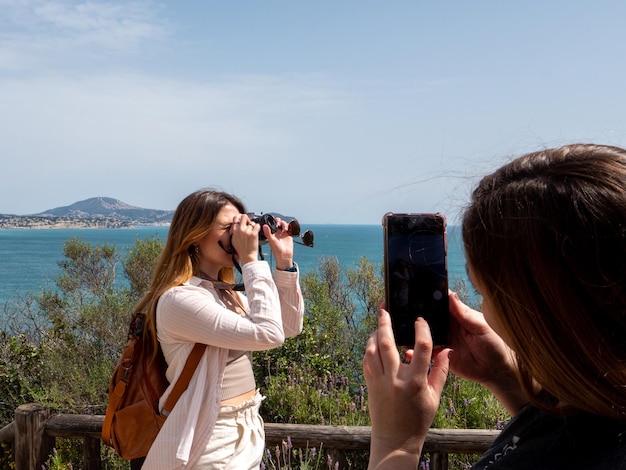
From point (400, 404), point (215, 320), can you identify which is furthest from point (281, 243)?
point (400, 404)

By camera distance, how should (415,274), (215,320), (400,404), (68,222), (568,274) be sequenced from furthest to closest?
(68,222)
(215,320)
(415,274)
(400,404)
(568,274)

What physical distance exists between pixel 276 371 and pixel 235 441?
272 centimetres

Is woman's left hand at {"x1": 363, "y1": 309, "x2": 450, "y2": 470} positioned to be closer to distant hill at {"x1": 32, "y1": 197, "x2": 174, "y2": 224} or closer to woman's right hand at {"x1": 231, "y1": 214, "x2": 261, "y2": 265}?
woman's right hand at {"x1": 231, "y1": 214, "x2": 261, "y2": 265}

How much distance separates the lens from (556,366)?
2.95ft

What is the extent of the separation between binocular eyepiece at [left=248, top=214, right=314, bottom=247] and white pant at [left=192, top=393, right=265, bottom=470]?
0.75m

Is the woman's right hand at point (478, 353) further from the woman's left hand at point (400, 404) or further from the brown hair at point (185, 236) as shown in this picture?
the brown hair at point (185, 236)

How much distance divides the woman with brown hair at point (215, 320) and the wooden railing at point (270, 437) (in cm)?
88

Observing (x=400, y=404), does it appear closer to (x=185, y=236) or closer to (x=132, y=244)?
(x=185, y=236)

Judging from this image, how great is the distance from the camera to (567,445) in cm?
88

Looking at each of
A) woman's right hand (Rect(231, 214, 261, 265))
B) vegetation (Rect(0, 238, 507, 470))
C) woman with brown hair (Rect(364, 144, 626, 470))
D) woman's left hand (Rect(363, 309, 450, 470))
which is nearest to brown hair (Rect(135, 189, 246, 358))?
woman's right hand (Rect(231, 214, 261, 265))

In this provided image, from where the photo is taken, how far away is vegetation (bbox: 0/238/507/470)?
14.0 feet

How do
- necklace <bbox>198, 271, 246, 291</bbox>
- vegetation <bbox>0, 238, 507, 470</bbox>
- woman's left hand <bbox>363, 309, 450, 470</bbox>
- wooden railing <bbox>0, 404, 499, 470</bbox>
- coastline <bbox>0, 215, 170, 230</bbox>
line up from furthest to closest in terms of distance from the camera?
coastline <bbox>0, 215, 170, 230</bbox> < vegetation <bbox>0, 238, 507, 470</bbox> < wooden railing <bbox>0, 404, 499, 470</bbox> < necklace <bbox>198, 271, 246, 291</bbox> < woman's left hand <bbox>363, 309, 450, 470</bbox>

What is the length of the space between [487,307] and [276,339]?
5.38ft

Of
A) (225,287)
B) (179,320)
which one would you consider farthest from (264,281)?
(179,320)
